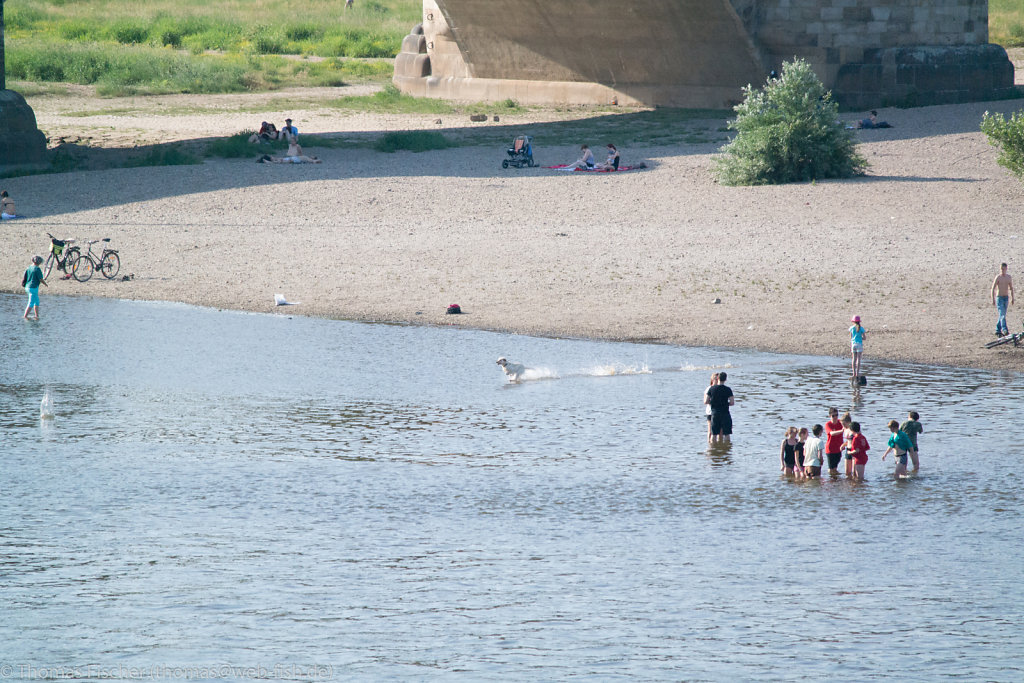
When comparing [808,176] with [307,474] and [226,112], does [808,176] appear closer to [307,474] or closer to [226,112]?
[307,474]

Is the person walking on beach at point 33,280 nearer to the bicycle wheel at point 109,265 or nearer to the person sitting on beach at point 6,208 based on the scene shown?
the bicycle wheel at point 109,265

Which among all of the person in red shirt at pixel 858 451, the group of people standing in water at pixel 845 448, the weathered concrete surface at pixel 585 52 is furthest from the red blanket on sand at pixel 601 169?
the person in red shirt at pixel 858 451

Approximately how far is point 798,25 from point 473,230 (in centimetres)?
1985

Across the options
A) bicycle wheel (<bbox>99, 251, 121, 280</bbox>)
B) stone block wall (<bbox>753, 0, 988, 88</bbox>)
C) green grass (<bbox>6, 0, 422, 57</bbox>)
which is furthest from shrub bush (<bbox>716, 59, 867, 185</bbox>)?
green grass (<bbox>6, 0, 422, 57</bbox>)

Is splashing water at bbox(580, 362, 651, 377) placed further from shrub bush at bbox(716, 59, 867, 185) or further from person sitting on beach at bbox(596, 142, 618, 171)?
person sitting on beach at bbox(596, 142, 618, 171)

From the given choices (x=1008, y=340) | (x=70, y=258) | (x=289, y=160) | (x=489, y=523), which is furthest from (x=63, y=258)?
(x=1008, y=340)

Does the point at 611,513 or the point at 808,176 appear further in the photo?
the point at 808,176

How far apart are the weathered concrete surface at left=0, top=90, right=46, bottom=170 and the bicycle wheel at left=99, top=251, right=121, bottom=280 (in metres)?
13.4

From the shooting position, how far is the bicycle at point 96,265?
25828 mm

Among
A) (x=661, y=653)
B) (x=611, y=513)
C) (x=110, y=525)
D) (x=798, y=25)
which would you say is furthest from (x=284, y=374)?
(x=798, y=25)

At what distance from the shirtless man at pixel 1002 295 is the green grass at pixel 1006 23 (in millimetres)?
46833

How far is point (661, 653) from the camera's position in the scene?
422 inches

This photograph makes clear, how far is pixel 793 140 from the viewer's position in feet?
106

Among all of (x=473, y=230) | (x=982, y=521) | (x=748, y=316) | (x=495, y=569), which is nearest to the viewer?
(x=495, y=569)
